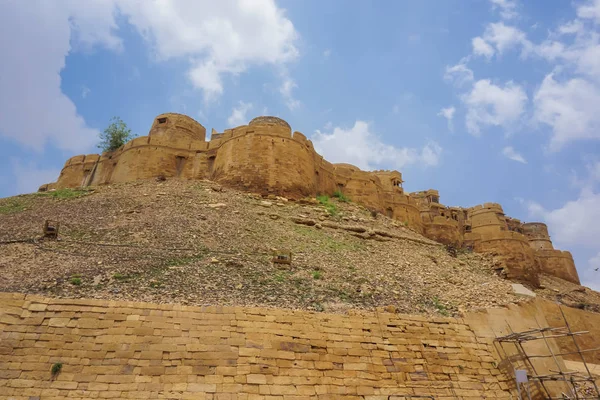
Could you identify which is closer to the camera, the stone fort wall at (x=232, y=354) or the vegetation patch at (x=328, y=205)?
the stone fort wall at (x=232, y=354)

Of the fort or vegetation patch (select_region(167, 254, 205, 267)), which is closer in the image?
vegetation patch (select_region(167, 254, 205, 267))

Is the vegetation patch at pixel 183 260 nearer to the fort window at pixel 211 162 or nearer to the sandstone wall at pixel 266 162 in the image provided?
the sandstone wall at pixel 266 162

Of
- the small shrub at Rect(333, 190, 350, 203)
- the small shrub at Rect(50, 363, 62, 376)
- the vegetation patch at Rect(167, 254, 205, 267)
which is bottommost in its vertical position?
the small shrub at Rect(50, 363, 62, 376)

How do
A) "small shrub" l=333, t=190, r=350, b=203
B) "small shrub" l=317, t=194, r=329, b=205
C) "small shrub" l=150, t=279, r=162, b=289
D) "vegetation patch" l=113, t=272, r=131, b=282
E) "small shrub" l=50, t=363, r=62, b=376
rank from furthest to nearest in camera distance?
1. "small shrub" l=333, t=190, r=350, b=203
2. "small shrub" l=317, t=194, r=329, b=205
3. "vegetation patch" l=113, t=272, r=131, b=282
4. "small shrub" l=150, t=279, r=162, b=289
5. "small shrub" l=50, t=363, r=62, b=376

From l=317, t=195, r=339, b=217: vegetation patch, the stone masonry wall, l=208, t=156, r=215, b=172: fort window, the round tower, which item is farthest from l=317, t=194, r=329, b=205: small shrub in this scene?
the round tower

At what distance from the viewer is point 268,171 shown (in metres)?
18.1

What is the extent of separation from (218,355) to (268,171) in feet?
38.5

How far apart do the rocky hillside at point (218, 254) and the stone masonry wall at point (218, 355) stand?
0.62 metres

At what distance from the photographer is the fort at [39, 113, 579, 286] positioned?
18391mm

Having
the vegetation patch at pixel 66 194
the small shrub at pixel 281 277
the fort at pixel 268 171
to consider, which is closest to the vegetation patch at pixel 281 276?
the small shrub at pixel 281 277

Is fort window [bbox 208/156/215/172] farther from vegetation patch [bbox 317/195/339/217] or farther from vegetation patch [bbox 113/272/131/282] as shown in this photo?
vegetation patch [bbox 113/272/131/282]

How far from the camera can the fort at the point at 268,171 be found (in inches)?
724

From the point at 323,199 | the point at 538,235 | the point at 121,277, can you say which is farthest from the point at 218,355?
the point at 538,235

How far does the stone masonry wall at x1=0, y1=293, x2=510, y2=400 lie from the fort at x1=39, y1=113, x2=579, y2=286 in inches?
403
